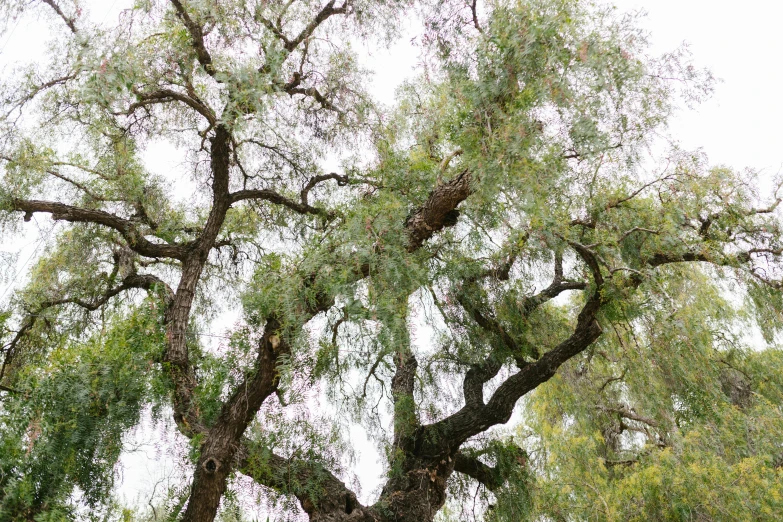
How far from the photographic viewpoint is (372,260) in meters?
3.56

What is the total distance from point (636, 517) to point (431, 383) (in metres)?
1.84

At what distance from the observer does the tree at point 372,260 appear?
3.47 meters

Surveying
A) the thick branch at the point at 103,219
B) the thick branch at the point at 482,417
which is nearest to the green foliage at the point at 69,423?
the thick branch at the point at 103,219

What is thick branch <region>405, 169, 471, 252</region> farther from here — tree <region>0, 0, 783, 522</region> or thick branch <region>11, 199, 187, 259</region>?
thick branch <region>11, 199, 187, 259</region>

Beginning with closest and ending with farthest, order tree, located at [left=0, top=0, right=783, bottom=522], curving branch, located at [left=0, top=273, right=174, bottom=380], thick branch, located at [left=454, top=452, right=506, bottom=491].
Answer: tree, located at [left=0, top=0, right=783, bottom=522] → curving branch, located at [left=0, top=273, right=174, bottom=380] → thick branch, located at [left=454, top=452, right=506, bottom=491]

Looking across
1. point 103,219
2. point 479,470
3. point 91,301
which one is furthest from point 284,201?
point 479,470

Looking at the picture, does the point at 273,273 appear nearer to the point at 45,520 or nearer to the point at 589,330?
the point at 45,520

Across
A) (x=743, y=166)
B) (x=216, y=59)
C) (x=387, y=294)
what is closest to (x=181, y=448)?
(x=387, y=294)

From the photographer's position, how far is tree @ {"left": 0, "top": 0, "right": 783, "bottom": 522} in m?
3.47

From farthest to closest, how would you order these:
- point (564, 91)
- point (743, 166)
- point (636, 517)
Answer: point (636, 517), point (743, 166), point (564, 91)

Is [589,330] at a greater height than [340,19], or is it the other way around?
[340,19]

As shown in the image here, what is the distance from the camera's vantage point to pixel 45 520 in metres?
3.13

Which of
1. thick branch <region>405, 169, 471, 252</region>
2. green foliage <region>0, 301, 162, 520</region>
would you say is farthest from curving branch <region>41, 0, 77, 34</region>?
thick branch <region>405, 169, 471, 252</region>

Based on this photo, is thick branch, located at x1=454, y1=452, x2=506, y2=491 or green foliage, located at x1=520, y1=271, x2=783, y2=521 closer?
green foliage, located at x1=520, y1=271, x2=783, y2=521
